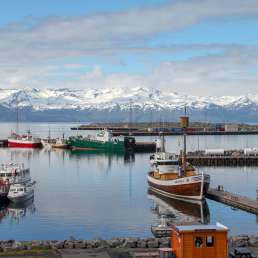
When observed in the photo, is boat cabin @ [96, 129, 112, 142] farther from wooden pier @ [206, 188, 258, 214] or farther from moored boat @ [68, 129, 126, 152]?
wooden pier @ [206, 188, 258, 214]

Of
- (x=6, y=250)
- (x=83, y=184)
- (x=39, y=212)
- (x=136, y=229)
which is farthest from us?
(x=83, y=184)

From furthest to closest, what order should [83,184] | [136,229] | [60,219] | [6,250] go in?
[83,184] < [60,219] < [136,229] < [6,250]

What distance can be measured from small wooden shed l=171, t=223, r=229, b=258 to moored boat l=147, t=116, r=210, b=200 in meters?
28.0

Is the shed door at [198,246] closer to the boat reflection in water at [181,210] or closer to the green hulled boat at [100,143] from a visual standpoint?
the boat reflection in water at [181,210]

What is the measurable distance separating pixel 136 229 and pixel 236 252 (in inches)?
628

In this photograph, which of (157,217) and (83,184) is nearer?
(157,217)

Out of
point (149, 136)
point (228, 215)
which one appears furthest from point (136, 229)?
point (149, 136)

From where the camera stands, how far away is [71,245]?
3112 cm

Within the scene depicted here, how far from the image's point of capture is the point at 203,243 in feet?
88.2

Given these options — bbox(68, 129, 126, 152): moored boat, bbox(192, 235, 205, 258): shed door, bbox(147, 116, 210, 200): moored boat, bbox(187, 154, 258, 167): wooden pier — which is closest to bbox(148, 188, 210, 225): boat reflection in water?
bbox(147, 116, 210, 200): moored boat

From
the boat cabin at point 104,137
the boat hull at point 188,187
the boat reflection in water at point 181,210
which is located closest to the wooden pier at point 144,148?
the boat cabin at point 104,137

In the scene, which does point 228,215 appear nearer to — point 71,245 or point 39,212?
point 39,212

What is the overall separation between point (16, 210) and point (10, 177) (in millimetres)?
7626

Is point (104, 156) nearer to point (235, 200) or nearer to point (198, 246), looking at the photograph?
point (235, 200)
